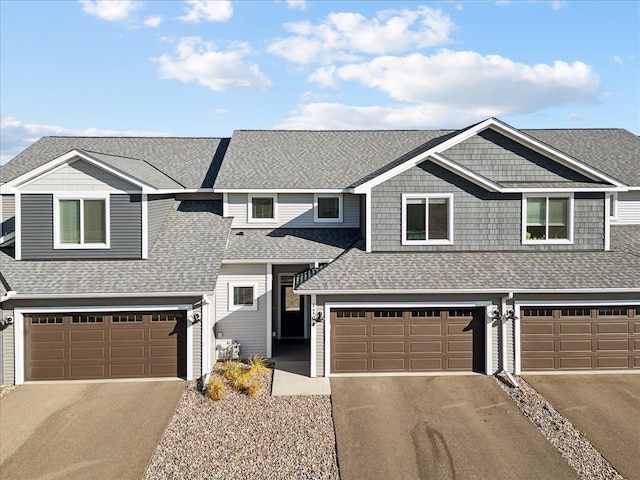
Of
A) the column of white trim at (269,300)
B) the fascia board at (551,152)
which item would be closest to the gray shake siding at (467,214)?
the fascia board at (551,152)

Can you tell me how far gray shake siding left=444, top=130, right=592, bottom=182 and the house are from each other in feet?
0.20

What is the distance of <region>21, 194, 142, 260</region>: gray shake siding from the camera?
1397 centimetres

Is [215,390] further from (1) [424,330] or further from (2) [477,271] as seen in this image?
(2) [477,271]

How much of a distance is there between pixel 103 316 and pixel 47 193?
4.08m

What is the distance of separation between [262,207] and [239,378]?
6746 mm

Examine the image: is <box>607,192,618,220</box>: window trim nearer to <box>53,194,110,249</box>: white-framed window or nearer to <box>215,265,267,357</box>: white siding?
<box>215,265,267,357</box>: white siding

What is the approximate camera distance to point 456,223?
14758 mm

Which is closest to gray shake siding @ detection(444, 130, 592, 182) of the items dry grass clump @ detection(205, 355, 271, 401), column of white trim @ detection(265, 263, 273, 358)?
column of white trim @ detection(265, 263, 273, 358)

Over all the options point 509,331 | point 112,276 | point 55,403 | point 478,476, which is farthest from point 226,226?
point 478,476

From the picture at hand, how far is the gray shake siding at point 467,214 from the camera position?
14.7m

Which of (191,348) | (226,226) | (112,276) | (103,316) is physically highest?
(226,226)

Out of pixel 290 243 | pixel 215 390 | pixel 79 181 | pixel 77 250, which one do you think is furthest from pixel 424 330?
pixel 79 181

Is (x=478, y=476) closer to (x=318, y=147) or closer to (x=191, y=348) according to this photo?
(x=191, y=348)

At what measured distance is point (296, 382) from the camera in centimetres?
1306
